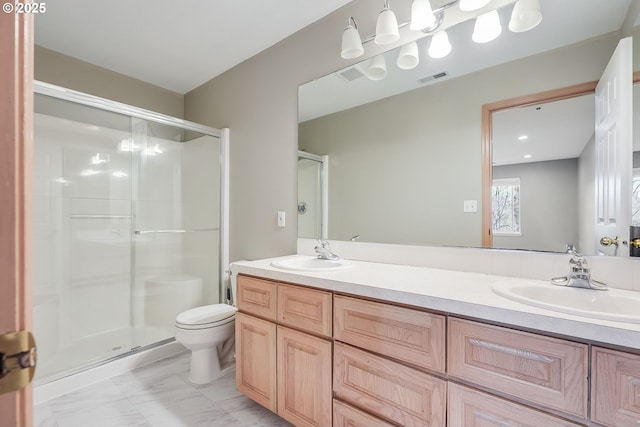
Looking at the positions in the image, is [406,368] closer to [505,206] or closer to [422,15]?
[505,206]

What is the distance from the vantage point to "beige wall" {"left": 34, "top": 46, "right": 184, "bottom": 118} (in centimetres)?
224

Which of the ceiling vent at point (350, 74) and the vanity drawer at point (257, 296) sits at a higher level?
the ceiling vent at point (350, 74)

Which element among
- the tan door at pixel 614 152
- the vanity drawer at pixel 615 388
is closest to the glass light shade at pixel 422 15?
the tan door at pixel 614 152

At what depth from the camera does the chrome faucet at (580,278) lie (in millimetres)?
1071

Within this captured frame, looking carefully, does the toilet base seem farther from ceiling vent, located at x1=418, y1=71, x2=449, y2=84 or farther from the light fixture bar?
the light fixture bar

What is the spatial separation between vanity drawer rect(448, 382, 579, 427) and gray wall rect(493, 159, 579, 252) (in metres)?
0.72

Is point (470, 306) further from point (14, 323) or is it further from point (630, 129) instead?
point (14, 323)

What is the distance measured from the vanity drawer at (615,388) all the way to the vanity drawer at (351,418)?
65cm

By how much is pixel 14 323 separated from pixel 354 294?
3.24 feet

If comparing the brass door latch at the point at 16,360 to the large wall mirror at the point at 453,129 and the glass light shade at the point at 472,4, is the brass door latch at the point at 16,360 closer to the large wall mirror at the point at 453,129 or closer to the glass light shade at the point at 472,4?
the large wall mirror at the point at 453,129

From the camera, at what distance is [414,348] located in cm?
103

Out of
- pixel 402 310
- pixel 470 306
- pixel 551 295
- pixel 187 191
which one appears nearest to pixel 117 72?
pixel 187 191

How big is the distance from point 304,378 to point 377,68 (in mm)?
1738

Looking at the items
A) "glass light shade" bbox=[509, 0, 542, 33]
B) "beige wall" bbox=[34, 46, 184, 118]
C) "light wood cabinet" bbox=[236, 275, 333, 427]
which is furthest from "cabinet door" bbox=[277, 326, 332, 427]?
"beige wall" bbox=[34, 46, 184, 118]
